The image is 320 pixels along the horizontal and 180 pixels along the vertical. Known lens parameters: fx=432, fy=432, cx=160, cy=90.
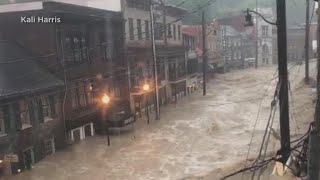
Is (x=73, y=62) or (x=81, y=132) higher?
(x=73, y=62)

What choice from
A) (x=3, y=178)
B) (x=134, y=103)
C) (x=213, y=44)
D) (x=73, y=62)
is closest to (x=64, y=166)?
(x=3, y=178)

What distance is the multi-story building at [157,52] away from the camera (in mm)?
39219

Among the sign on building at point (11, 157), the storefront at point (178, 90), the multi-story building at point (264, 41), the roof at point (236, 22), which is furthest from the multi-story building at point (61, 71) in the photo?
the multi-story building at point (264, 41)

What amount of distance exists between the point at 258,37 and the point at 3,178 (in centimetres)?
7803

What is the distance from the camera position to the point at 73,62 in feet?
99.6

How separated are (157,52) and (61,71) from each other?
17.7m

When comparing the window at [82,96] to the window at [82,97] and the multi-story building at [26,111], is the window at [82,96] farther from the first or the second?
the multi-story building at [26,111]

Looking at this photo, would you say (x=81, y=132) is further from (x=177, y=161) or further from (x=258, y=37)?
(x=258, y=37)

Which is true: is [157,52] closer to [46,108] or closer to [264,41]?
[46,108]

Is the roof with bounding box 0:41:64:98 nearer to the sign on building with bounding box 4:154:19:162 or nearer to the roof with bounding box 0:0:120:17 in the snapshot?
the roof with bounding box 0:0:120:17

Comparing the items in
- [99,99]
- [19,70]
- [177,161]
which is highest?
[19,70]

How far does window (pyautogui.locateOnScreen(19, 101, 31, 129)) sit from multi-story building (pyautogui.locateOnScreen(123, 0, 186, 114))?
495 inches

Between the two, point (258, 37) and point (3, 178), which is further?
point (258, 37)

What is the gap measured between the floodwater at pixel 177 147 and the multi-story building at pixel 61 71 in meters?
1.44
